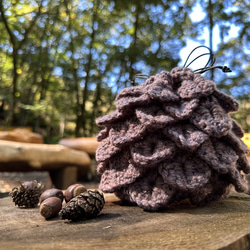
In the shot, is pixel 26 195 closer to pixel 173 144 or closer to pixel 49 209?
pixel 49 209

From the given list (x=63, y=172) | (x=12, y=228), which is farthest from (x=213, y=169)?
(x=63, y=172)

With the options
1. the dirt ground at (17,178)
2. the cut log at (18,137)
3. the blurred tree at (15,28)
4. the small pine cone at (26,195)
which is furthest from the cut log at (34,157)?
the blurred tree at (15,28)

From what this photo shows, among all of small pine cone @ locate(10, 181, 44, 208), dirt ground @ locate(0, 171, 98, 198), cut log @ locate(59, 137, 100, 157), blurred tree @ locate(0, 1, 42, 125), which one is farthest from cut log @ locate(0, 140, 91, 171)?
blurred tree @ locate(0, 1, 42, 125)

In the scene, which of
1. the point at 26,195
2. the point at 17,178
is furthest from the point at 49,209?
the point at 17,178

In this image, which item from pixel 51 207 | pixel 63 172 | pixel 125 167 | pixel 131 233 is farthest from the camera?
pixel 63 172

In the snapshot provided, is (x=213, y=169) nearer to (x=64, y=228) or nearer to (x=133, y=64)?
(x=64, y=228)

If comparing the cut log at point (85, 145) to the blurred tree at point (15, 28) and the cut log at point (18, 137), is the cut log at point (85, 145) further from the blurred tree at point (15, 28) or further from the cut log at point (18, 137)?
the blurred tree at point (15, 28)

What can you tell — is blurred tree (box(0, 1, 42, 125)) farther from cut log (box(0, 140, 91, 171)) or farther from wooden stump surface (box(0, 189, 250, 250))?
wooden stump surface (box(0, 189, 250, 250))
